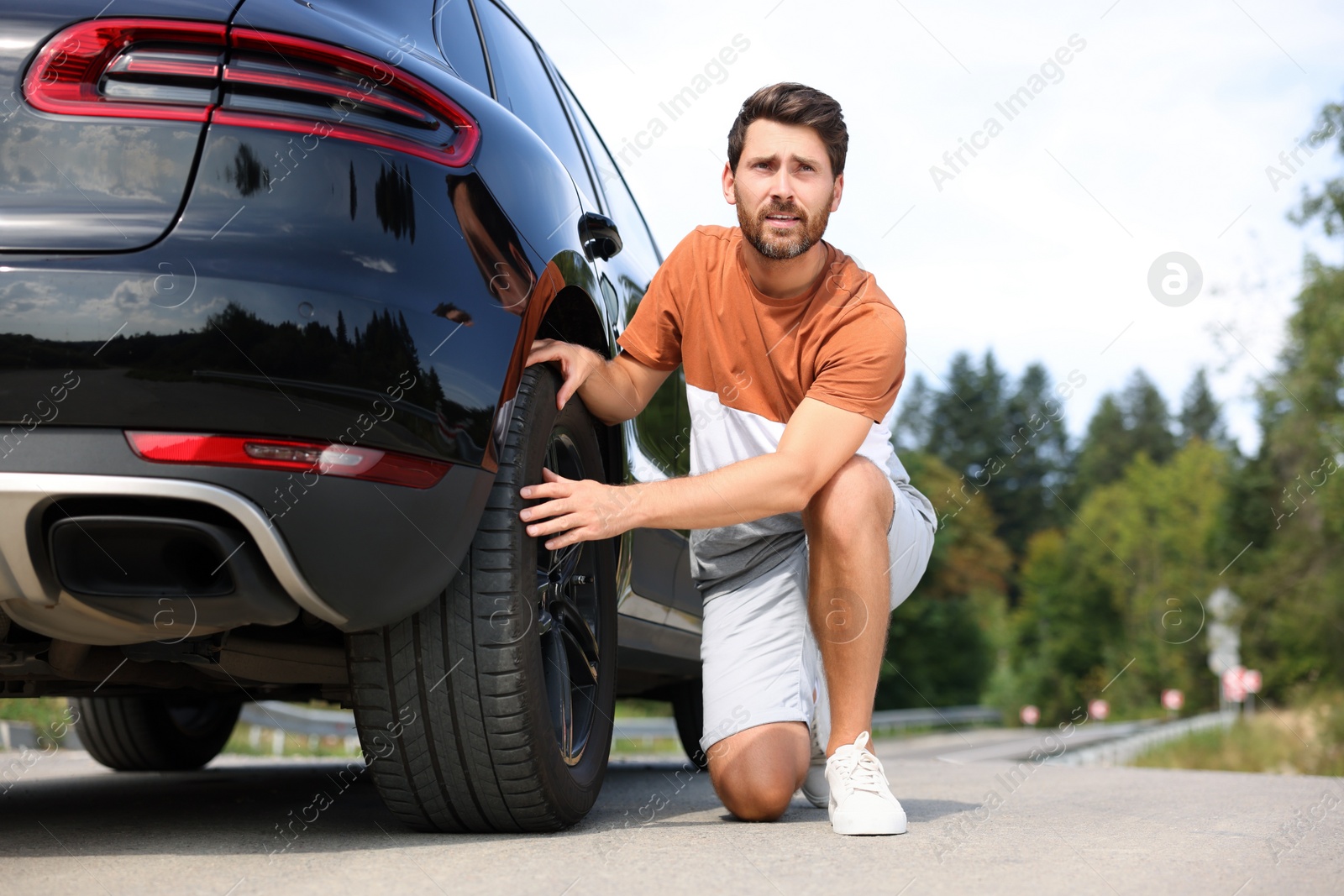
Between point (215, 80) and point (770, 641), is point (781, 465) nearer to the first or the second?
point (770, 641)

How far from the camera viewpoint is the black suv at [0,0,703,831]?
186cm

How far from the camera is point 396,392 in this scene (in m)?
1.99

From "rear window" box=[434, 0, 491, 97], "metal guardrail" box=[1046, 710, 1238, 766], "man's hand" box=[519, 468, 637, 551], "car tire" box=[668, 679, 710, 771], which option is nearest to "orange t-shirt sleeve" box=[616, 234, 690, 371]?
"man's hand" box=[519, 468, 637, 551]

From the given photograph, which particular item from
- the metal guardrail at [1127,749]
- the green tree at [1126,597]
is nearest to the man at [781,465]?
the metal guardrail at [1127,749]

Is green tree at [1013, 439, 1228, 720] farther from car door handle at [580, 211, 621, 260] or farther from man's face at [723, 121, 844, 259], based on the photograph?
car door handle at [580, 211, 621, 260]

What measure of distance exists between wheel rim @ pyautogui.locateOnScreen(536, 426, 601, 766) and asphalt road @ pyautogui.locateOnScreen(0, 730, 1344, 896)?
234 millimetres

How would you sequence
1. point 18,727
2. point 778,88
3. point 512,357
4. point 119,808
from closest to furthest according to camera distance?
1. point 512,357
2. point 778,88
3. point 119,808
4. point 18,727

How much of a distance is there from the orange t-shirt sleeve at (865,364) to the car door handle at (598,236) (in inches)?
21.8

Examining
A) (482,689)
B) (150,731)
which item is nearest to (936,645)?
(150,731)

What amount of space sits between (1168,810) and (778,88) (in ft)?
6.99

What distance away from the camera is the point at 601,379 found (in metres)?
2.85

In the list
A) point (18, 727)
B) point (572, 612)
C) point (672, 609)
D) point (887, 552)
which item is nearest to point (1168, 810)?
point (887, 552)

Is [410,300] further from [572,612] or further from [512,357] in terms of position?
[572,612]

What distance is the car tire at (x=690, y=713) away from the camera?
513cm
